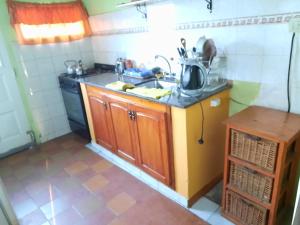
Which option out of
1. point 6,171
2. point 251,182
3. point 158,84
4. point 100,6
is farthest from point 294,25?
point 6,171

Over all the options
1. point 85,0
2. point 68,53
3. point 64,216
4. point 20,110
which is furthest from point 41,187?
point 85,0

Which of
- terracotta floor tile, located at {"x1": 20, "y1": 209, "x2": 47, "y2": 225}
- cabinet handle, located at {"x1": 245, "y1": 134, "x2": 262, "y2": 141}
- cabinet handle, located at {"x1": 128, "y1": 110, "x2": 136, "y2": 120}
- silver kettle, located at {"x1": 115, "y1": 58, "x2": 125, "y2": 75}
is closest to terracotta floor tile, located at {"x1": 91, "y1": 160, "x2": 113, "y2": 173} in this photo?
terracotta floor tile, located at {"x1": 20, "y1": 209, "x2": 47, "y2": 225}

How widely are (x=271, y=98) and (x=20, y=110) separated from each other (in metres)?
2.86

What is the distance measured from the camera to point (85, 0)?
3074 mm

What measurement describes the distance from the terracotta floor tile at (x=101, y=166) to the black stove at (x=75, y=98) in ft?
1.64

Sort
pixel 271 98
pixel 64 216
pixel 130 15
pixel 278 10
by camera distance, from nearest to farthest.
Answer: pixel 278 10 → pixel 271 98 → pixel 64 216 → pixel 130 15

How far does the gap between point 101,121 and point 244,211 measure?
1614 millimetres

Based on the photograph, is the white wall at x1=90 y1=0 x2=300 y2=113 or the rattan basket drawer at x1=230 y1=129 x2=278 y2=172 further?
the white wall at x1=90 y1=0 x2=300 y2=113

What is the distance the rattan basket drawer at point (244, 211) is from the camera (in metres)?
1.48

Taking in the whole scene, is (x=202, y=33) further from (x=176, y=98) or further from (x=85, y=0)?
(x=85, y=0)

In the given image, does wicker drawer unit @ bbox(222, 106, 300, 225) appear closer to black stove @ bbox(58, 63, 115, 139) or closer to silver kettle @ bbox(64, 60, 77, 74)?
black stove @ bbox(58, 63, 115, 139)

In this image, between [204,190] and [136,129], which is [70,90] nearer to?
[136,129]

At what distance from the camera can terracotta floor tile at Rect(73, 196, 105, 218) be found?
1.90 meters

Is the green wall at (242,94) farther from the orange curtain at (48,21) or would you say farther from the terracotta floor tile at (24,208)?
the orange curtain at (48,21)
